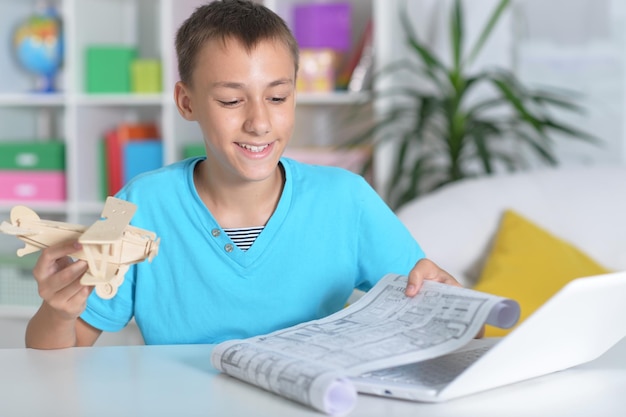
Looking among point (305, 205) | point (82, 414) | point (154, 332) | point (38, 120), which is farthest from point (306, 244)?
point (38, 120)

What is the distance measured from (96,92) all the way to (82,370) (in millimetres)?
2662

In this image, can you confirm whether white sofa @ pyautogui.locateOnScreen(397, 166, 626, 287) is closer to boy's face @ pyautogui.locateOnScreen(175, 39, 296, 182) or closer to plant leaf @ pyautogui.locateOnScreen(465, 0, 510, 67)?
plant leaf @ pyautogui.locateOnScreen(465, 0, 510, 67)

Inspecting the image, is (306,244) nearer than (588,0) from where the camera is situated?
Yes

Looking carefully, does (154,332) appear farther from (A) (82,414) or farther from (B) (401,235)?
(A) (82,414)

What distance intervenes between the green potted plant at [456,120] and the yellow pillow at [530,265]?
51 cm

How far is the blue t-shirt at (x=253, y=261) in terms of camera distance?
1.39 meters

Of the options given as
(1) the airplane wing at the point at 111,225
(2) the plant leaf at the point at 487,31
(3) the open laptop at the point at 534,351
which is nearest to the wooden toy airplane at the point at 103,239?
(1) the airplane wing at the point at 111,225

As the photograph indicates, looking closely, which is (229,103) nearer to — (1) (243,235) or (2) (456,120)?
(1) (243,235)

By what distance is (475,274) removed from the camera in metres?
2.41

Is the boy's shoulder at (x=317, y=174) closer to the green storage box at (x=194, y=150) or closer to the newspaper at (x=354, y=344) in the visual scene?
the newspaper at (x=354, y=344)

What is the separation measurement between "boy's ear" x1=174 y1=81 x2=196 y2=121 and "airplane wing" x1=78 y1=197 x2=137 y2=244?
46 cm

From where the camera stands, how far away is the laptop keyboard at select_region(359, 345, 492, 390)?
3.06 feet

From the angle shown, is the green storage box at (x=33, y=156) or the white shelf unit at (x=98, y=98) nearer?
the white shelf unit at (x=98, y=98)

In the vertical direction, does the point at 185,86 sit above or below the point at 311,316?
above
